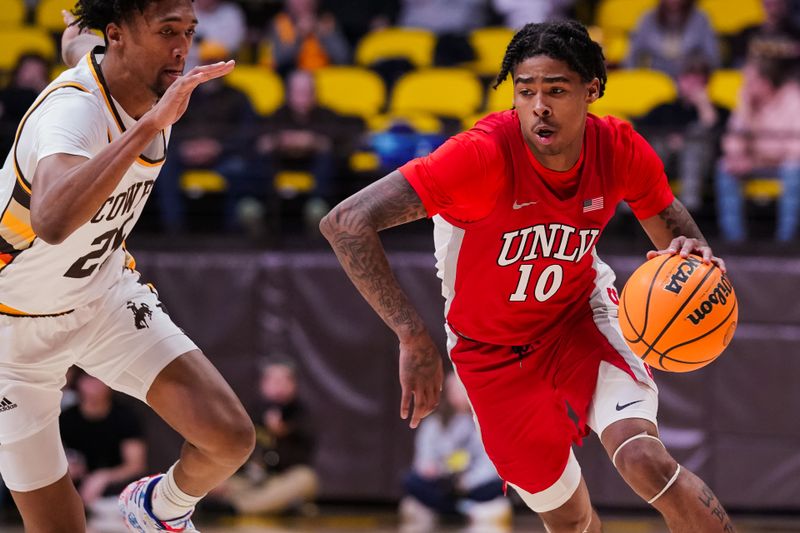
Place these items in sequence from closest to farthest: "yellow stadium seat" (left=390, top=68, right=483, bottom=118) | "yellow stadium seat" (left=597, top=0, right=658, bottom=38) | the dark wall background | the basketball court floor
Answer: the basketball court floor < the dark wall background < "yellow stadium seat" (left=390, top=68, right=483, bottom=118) < "yellow stadium seat" (left=597, top=0, right=658, bottom=38)

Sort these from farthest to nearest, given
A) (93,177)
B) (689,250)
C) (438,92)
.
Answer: (438,92) → (689,250) → (93,177)

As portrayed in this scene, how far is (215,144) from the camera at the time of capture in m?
10.8

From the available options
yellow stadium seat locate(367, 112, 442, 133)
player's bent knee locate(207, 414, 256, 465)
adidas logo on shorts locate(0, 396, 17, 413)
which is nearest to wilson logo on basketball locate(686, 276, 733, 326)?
player's bent knee locate(207, 414, 256, 465)

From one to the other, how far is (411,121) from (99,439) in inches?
152

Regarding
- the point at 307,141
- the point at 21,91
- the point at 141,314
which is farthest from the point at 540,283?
the point at 21,91

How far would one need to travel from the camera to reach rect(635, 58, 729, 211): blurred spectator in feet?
32.3

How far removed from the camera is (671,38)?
11.1 metres

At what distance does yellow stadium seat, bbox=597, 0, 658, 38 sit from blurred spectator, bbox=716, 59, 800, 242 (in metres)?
2.18

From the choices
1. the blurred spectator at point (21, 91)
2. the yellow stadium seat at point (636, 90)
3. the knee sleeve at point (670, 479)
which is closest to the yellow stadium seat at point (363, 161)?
the yellow stadium seat at point (636, 90)

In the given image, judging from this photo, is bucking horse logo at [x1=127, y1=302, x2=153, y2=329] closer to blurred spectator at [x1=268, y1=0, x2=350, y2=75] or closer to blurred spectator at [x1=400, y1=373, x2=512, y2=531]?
blurred spectator at [x1=400, y1=373, x2=512, y2=531]

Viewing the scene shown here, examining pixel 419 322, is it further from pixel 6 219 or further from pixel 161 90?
pixel 6 219

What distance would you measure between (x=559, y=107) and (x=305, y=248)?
5775 millimetres

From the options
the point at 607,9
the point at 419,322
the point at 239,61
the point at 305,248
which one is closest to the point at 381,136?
the point at 305,248

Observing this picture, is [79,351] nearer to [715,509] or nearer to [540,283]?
[540,283]
